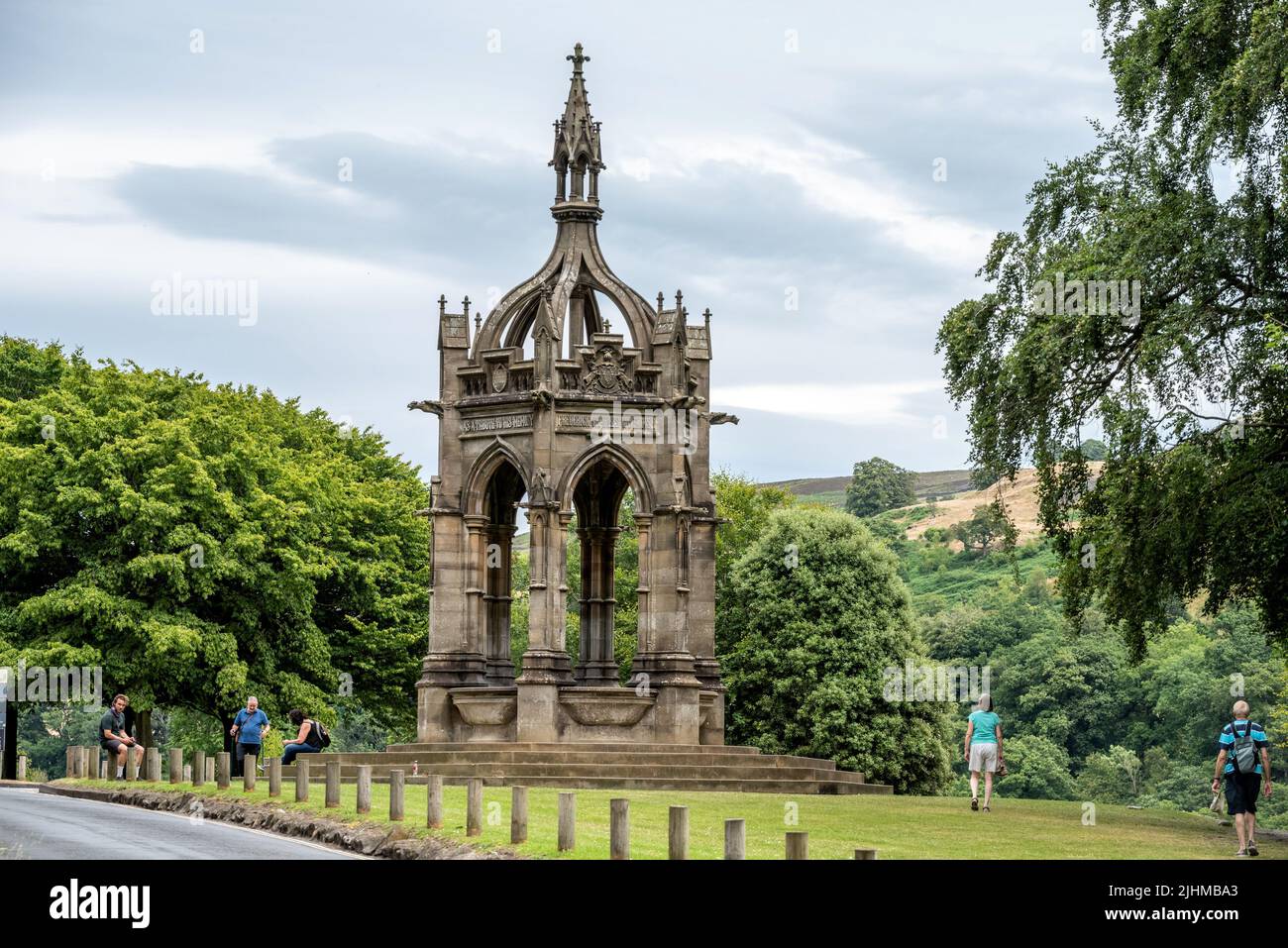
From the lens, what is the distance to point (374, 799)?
1060 inches

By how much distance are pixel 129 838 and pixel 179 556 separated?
25.4 m

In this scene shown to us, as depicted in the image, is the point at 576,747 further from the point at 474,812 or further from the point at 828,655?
the point at 828,655

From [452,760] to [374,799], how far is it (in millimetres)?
8550

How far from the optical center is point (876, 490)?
188875 millimetres

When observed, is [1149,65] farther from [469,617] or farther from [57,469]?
[57,469]

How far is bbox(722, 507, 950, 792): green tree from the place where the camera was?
55.8 m

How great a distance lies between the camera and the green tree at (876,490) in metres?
188

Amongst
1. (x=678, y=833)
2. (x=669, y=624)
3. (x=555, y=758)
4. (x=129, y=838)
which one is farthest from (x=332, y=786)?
(x=669, y=624)

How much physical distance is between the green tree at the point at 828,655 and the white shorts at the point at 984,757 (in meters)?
26.6

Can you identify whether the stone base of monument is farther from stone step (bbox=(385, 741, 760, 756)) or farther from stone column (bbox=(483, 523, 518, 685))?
stone column (bbox=(483, 523, 518, 685))

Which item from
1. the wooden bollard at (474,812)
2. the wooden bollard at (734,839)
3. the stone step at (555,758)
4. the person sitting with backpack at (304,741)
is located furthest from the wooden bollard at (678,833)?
the stone step at (555,758)
